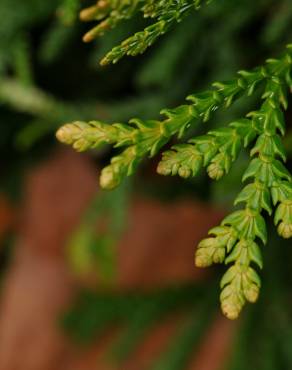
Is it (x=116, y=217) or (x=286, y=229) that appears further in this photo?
(x=116, y=217)

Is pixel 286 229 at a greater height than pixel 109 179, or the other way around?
pixel 109 179

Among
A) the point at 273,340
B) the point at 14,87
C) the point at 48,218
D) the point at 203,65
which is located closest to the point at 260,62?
the point at 203,65

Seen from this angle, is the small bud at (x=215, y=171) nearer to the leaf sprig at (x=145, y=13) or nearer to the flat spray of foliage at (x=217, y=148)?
the flat spray of foliage at (x=217, y=148)

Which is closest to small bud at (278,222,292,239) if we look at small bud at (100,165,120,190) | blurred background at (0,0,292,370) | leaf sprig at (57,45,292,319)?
leaf sprig at (57,45,292,319)

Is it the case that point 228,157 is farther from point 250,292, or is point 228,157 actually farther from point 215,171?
point 250,292

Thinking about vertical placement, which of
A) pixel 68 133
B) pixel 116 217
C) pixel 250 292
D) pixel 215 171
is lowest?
pixel 250 292

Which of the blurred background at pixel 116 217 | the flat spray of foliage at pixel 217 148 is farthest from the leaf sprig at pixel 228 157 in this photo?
the blurred background at pixel 116 217

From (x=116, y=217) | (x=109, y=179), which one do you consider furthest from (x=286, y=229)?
(x=116, y=217)
